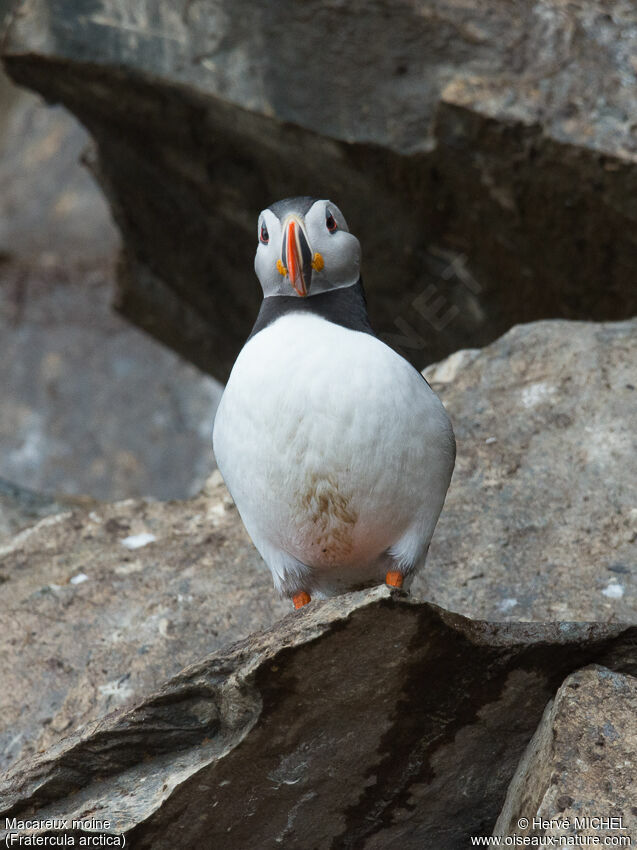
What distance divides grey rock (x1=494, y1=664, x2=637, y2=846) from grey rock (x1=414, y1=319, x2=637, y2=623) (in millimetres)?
1025

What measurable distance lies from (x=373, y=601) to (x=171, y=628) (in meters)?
1.69

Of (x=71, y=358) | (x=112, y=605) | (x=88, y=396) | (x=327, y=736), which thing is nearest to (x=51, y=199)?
(x=71, y=358)

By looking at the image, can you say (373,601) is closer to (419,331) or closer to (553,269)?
(553,269)

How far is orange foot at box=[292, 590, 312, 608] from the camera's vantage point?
11.4ft

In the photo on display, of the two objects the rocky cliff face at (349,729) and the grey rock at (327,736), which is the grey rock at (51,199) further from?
the grey rock at (327,736)

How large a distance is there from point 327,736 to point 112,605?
175 cm

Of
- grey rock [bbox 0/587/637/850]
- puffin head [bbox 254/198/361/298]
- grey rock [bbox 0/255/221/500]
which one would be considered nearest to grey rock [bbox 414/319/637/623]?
grey rock [bbox 0/587/637/850]

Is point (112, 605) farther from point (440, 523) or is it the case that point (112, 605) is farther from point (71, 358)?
point (71, 358)

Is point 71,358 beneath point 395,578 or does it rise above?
beneath

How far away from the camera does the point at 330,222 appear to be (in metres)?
3.39

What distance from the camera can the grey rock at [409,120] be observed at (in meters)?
5.26

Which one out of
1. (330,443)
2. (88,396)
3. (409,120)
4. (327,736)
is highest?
(409,120)

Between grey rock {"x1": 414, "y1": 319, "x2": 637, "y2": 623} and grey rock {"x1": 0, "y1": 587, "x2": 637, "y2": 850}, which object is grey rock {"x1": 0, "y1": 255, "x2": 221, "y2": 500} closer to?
grey rock {"x1": 414, "y1": 319, "x2": 637, "y2": 623}

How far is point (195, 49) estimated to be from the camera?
18.3 ft
